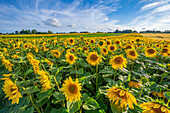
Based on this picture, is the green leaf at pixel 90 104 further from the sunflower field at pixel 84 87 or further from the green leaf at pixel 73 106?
the green leaf at pixel 73 106

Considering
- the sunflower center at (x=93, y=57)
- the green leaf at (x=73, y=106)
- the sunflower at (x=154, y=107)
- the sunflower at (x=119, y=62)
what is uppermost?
the sunflower center at (x=93, y=57)

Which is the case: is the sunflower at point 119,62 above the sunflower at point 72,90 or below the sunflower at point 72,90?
above

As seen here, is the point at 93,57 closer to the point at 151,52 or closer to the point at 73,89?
the point at 73,89

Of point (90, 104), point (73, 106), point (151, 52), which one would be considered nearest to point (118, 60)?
point (90, 104)

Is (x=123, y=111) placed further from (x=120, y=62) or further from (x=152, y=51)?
(x=152, y=51)

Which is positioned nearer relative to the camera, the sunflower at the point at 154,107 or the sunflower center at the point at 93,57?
the sunflower at the point at 154,107

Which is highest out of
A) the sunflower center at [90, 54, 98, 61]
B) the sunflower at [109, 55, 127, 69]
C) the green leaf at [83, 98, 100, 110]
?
the sunflower center at [90, 54, 98, 61]

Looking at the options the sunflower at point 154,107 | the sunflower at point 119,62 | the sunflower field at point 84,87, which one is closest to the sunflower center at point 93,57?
the sunflower field at point 84,87

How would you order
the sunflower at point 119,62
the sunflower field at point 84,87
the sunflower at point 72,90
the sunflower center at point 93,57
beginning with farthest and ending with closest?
the sunflower center at point 93,57 < the sunflower at point 119,62 < the sunflower at point 72,90 < the sunflower field at point 84,87

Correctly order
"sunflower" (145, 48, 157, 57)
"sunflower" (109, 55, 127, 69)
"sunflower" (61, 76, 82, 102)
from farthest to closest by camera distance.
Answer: "sunflower" (145, 48, 157, 57) → "sunflower" (109, 55, 127, 69) → "sunflower" (61, 76, 82, 102)

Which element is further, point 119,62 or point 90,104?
point 119,62

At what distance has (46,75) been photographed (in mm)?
1551

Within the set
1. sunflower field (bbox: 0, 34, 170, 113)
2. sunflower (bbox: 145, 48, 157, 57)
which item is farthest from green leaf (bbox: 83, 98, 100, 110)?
sunflower (bbox: 145, 48, 157, 57)

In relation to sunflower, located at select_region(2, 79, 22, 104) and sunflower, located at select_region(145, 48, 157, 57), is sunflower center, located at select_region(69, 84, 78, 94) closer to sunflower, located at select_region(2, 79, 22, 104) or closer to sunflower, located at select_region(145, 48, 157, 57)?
sunflower, located at select_region(2, 79, 22, 104)
